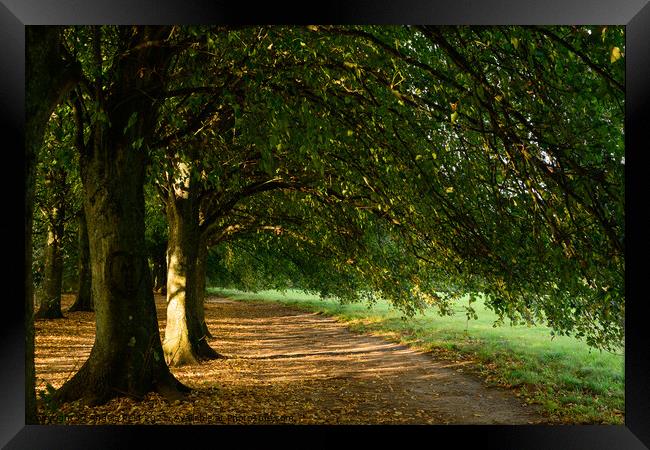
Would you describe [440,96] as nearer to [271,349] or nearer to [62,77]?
[62,77]

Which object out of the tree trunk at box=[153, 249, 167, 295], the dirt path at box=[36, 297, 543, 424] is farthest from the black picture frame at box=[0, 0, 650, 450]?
the tree trunk at box=[153, 249, 167, 295]

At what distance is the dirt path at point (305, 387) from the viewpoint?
7883 mm

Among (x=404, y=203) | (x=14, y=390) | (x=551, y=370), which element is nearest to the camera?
(x=14, y=390)

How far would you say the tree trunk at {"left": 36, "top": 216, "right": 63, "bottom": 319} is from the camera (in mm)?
18922

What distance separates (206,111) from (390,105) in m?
3.57

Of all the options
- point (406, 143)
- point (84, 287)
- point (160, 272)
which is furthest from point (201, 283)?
point (160, 272)

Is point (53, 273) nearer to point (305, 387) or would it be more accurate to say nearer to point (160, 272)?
point (305, 387)

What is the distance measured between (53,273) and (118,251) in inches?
555

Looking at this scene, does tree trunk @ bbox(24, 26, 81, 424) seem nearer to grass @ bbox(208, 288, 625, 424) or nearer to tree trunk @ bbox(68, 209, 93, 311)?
grass @ bbox(208, 288, 625, 424)

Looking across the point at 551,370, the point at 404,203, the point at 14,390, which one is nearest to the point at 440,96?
the point at 404,203

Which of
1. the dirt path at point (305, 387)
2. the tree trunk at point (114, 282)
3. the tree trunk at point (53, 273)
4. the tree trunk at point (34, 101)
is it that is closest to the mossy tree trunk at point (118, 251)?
the tree trunk at point (114, 282)

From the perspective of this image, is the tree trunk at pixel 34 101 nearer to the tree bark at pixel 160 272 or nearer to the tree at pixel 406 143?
the tree at pixel 406 143

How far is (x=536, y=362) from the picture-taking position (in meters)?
14.9
